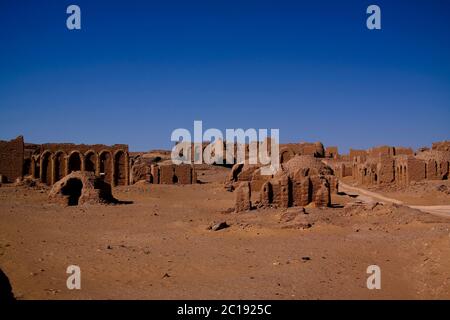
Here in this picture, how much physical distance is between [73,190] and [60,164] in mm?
13712

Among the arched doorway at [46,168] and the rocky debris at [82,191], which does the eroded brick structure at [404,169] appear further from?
the arched doorway at [46,168]

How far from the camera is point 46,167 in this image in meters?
36.1

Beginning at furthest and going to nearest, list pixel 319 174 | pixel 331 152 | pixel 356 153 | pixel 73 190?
1. pixel 331 152
2. pixel 356 153
3. pixel 319 174
4. pixel 73 190

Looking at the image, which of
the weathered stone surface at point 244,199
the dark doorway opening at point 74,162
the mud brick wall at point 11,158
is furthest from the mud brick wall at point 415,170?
the mud brick wall at point 11,158

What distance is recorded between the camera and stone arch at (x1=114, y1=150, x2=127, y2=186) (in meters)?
35.4

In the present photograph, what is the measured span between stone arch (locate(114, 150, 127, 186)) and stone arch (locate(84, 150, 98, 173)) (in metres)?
1.82

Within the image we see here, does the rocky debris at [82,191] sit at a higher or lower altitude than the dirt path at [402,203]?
higher

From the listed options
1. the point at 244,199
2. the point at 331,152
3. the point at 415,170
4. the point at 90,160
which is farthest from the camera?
the point at 331,152

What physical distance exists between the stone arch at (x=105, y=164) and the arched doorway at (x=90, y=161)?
1.98 ft

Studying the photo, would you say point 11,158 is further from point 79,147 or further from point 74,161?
point 79,147

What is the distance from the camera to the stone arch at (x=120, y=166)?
116 ft

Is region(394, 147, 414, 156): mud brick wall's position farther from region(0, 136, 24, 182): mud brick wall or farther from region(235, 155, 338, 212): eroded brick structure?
region(0, 136, 24, 182): mud brick wall

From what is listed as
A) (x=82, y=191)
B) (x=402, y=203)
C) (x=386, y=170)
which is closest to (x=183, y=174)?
(x=82, y=191)
